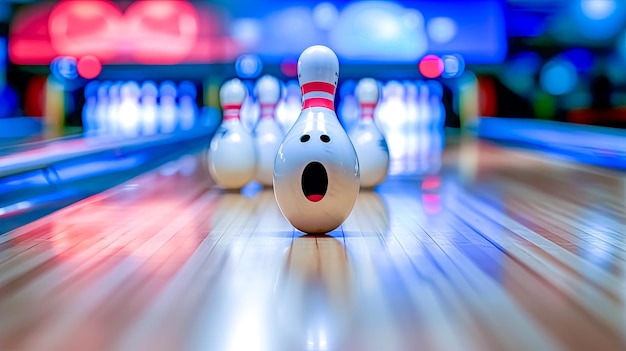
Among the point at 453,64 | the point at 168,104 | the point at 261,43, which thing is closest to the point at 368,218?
the point at 261,43

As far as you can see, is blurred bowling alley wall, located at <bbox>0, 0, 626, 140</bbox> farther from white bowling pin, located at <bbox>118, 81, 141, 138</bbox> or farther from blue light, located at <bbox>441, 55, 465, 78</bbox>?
white bowling pin, located at <bbox>118, 81, 141, 138</bbox>

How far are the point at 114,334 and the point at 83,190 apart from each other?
1718 mm

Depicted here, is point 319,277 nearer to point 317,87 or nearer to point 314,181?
point 314,181

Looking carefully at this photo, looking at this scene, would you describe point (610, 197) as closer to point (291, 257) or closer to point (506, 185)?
point (506, 185)

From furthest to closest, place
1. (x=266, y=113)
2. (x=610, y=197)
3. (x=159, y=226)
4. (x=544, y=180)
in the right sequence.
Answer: (x=544, y=180) → (x=266, y=113) → (x=610, y=197) → (x=159, y=226)

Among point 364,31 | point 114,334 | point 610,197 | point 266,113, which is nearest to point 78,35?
point 364,31

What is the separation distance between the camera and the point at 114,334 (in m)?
0.99

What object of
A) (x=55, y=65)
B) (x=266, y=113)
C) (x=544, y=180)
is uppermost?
(x=55, y=65)

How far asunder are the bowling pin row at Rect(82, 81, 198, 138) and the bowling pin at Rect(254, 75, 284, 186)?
3.32 m

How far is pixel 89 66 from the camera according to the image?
236 inches

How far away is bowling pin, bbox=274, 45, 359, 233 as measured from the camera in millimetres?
1688

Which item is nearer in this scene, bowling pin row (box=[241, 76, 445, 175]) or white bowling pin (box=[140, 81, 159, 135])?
bowling pin row (box=[241, 76, 445, 175])

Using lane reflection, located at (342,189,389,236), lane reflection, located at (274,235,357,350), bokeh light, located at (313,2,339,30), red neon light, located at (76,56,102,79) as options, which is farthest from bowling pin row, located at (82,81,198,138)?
lane reflection, located at (274,235,357,350)

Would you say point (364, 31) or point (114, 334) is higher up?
point (364, 31)
